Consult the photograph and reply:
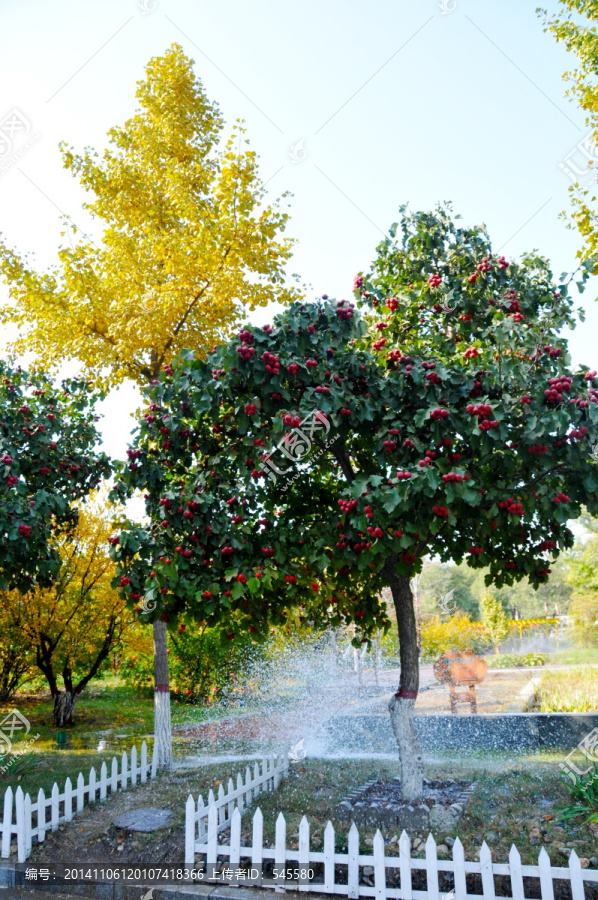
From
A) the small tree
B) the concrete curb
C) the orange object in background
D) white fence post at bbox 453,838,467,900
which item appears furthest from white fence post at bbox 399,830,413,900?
the small tree

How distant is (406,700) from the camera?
17.9 ft

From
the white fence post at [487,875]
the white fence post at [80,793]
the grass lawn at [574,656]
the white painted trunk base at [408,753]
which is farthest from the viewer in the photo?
the grass lawn at [574,656]

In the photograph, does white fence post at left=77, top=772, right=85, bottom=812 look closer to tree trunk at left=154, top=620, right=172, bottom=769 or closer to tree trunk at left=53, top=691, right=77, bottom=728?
tree trunk at left=154, top=620, right=172, bottom=769

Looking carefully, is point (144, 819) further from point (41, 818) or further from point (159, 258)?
point (159, 258)

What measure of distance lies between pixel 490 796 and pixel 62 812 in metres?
3.67

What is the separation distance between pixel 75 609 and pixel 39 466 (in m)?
4.97

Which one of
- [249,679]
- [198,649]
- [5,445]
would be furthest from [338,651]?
[5,445]

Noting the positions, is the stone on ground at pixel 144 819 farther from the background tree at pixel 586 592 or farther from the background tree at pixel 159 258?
the background tree at pixel 586 592

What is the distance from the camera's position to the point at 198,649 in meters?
13.0

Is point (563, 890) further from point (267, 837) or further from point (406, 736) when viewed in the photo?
point (267, 837)

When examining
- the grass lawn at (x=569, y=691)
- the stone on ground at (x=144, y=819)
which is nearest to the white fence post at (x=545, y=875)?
the stone on ground at (x=144, y=819)

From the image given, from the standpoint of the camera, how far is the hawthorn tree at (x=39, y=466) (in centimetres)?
566

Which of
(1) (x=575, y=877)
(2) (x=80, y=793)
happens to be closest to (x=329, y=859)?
(1) (x=575, y=877)

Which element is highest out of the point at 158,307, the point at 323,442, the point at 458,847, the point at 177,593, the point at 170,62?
the point at 170,62
